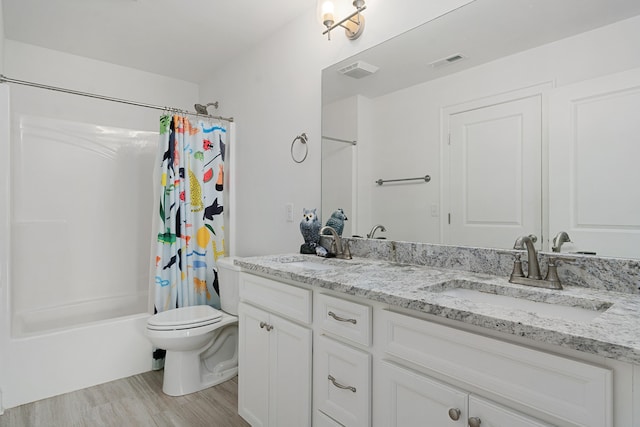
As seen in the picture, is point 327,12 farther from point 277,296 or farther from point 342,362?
point 342,362

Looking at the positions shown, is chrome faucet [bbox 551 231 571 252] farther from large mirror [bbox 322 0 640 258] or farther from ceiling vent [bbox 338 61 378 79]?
ceiling vent [bbox 338 61 378 79]

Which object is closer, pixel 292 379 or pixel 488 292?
pixel 488 292

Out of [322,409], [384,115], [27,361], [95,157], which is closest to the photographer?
[322,409]

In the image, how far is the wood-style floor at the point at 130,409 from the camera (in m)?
1.95

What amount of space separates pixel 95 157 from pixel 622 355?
139 inches

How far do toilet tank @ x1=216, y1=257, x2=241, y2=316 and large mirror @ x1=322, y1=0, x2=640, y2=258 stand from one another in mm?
938

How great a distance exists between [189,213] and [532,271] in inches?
87.3

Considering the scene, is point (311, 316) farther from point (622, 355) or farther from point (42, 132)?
point (42, 132)

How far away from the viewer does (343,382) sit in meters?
1.29

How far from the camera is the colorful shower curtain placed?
259cm

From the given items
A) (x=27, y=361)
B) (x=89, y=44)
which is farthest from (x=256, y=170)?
(x=27, y=361)

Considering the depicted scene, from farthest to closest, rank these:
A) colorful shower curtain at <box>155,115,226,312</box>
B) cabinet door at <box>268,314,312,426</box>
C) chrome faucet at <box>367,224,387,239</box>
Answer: colorful shower curtain at <box>155,115,226,312</box>
chrome faucet at <box>367,224,387,239</box>
cabinet door at <box>268,314,312,426</box>

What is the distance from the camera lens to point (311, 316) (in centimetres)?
144

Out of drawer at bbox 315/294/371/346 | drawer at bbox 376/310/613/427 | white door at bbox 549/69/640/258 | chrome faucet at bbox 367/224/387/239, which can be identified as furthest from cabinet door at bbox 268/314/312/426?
white door at bbox 549/69/640/258
